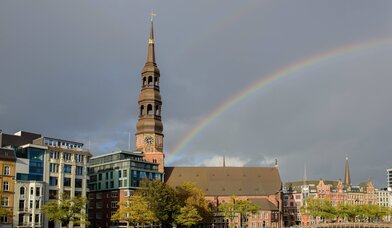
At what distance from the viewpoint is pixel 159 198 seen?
404 feet

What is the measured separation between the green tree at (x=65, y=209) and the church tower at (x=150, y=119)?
55.7 meters

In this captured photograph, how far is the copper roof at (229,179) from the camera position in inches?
7229

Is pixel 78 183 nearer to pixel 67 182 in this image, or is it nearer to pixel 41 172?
pixel 67 182

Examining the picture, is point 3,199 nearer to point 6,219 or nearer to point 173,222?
point 6,219

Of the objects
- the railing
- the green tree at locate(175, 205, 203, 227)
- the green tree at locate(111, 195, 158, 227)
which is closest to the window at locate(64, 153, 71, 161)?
the green tree at locate(111, 195, 158, 227)

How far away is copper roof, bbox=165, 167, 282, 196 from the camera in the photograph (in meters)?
184

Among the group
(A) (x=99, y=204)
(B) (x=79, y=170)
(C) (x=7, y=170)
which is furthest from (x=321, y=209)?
(C) (x=7, y=170)

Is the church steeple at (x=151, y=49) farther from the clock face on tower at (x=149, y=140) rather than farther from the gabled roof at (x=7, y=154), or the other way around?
the gabled roof at (x=7, y=154)

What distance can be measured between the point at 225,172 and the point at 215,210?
57.4 ft

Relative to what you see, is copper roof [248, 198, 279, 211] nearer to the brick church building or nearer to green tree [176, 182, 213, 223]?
the brick church building

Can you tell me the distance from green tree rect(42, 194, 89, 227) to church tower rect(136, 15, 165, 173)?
2193 inches

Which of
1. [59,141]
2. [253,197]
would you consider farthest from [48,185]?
[253,197]

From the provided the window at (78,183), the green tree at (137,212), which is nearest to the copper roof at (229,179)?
the green tree at (137,212)

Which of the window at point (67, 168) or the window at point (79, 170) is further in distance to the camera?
the window at point (79, 170)
